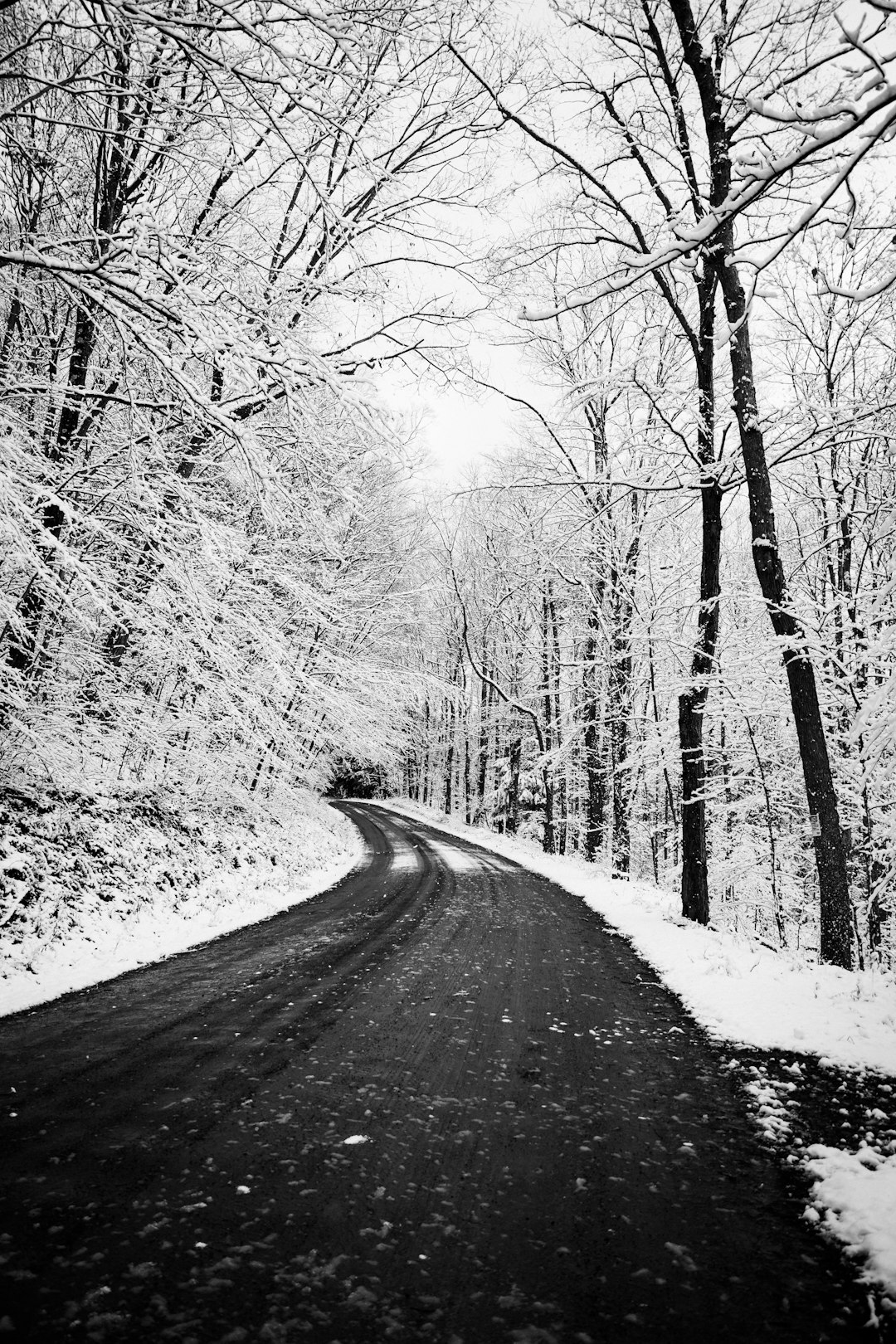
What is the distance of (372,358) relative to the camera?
7168 mm

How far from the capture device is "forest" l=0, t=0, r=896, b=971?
14.4 feet

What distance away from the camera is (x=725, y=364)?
11.2m

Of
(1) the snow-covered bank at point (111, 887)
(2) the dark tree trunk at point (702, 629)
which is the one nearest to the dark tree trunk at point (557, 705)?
(2) the dark tree trunk at point (702, 629)

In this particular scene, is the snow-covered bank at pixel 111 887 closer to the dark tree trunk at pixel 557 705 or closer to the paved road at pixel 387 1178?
the paved road at pixel 387 1178

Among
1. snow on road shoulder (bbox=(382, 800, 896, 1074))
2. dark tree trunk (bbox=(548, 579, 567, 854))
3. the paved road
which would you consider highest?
dark tree trunk (bbox=(548, 579, 567, 854))

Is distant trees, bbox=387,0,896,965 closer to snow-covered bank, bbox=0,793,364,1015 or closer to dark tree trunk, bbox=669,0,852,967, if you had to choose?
dark tree trunk, bbox=669,0,852,967

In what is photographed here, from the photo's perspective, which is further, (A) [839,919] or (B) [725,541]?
(B) [725,541]

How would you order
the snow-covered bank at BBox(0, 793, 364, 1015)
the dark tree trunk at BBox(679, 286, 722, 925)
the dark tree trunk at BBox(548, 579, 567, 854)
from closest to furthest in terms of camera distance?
1. the snow-covered bank at BBox(0, 793, 364, 1015)
2. the dark tree trunk at BBox(679, 286, 722, 925)
3. the dark tree trunk at BBox(548, 579, 567, 854)

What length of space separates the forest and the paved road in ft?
8.91

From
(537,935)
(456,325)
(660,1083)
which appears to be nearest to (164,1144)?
(660,1083)

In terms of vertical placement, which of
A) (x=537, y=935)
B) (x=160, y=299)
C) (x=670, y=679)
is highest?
(x=160, y=299)

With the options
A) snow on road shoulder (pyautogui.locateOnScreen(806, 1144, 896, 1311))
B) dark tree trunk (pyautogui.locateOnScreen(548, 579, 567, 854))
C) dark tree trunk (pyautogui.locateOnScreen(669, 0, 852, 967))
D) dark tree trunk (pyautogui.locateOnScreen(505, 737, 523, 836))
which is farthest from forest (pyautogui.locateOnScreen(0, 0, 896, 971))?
dark tree trunk (pyautogui.locateOnScreen(505, 737, 523, 836))

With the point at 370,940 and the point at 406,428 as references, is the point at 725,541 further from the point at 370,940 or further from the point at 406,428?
the point at 370,940

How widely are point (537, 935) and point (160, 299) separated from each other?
806 cm
